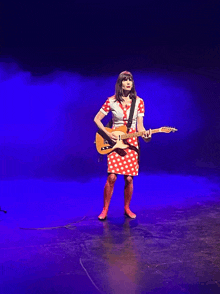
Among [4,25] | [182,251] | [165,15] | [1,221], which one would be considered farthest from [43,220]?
[165,15]

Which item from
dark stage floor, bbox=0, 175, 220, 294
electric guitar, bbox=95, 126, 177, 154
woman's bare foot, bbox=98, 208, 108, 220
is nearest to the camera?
dark stage floor, bbox=0, 175, 220, 294

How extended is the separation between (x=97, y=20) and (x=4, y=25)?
5.02ft

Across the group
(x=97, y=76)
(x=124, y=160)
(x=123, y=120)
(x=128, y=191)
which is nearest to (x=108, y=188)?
(x=128, y=191)

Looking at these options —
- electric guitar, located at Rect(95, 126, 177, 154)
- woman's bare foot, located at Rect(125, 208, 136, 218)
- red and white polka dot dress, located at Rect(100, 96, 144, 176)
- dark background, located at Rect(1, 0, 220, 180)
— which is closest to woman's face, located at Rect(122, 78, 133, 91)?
red and white polka dot dress, located at Rect(100, 96, 144, 176)

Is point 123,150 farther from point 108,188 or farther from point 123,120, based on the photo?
point 108,188

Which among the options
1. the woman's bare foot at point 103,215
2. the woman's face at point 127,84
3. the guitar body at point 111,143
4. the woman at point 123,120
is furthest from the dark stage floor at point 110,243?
the woman's face at point 127,84

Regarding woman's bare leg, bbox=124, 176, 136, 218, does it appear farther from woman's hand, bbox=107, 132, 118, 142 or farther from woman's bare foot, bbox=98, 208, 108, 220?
woman's hand, bbox=107, 132, 118, 142

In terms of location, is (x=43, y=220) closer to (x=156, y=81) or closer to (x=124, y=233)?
(x=124, y=233)

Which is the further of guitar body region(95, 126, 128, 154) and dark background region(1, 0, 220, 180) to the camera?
dark background region(1, 0, 220, 180)

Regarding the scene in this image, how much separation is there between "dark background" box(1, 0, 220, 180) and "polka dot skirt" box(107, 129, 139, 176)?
283 centimetres

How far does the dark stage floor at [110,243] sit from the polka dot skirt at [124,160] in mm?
563

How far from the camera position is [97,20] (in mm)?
7078

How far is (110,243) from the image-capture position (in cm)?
389

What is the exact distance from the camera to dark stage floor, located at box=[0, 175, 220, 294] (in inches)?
120
